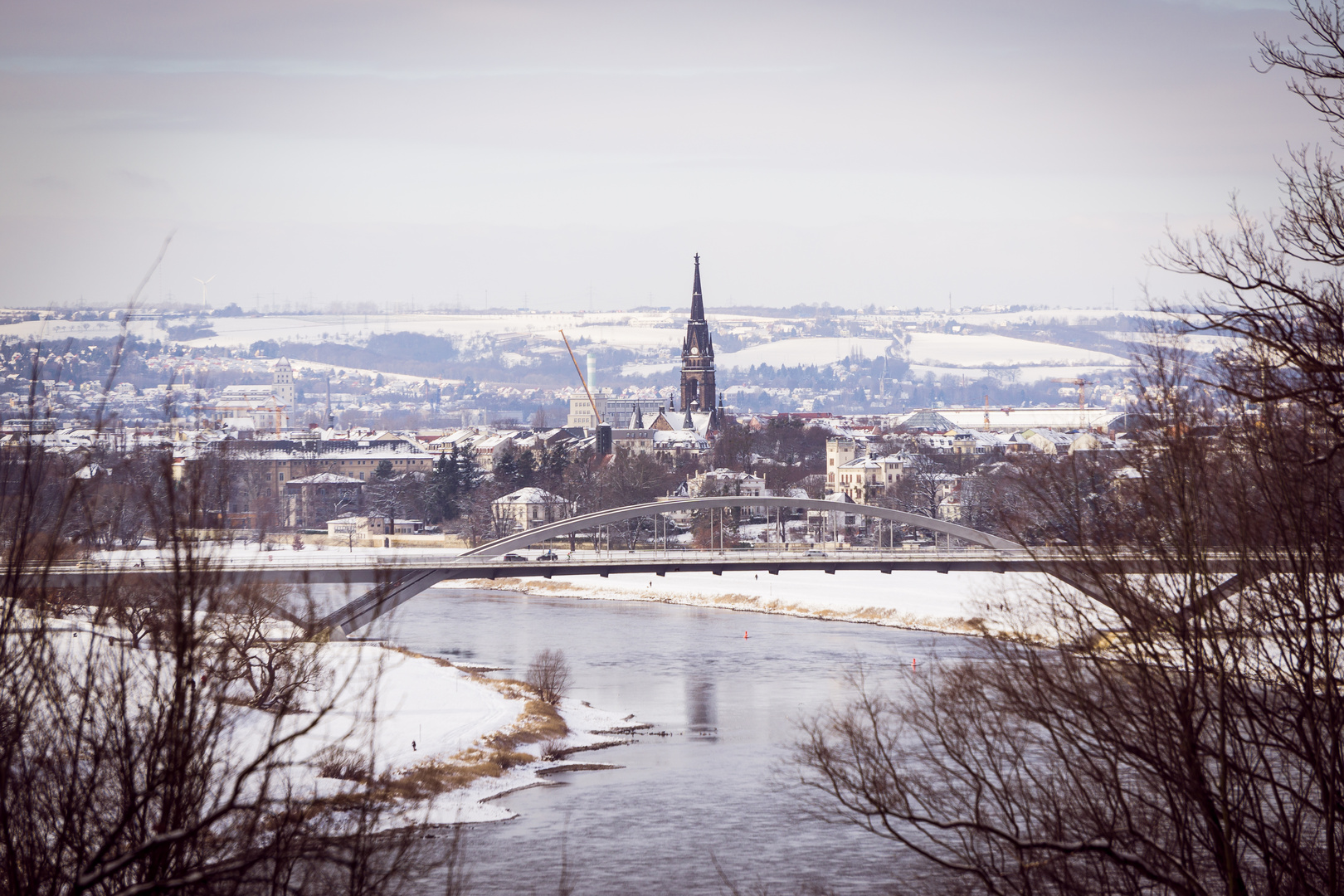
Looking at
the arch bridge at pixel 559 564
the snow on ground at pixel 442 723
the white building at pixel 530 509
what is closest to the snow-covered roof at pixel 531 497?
the white building at pixel 530 509

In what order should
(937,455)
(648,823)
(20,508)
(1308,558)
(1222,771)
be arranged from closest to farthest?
(20,508), (1222,771), (1308,558), (648,823), (937,455)

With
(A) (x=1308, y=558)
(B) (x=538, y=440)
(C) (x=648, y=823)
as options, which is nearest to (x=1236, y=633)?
(A) (x=1308, y=558)

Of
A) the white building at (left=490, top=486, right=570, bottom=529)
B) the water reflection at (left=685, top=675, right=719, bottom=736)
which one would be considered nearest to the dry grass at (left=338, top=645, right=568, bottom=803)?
the water reflection at (left=685, top=675, right=719, bottom=736)

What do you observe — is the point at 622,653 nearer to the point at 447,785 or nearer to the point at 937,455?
the point at 447,785

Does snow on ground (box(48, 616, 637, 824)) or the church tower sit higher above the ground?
the church tower

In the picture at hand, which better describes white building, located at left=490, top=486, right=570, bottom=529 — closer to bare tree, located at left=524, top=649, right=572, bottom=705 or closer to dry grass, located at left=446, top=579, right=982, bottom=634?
dry grass, located at left=446, top=579, right=982, bottom=634

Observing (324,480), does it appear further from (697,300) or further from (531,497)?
(697,300)
